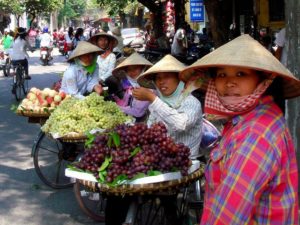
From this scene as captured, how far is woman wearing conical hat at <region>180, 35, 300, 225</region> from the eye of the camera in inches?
72.2

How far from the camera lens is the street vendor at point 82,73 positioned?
19.5 feet

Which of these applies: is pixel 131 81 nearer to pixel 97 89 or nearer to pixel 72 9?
pixel 97 89

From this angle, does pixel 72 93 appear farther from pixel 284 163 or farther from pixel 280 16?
pixel 280 16

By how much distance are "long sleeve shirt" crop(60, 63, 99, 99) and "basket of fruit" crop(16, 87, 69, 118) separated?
0.16 meters

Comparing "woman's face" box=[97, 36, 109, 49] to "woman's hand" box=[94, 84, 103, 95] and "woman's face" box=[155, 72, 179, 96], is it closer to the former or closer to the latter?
"woman's hand" box=[94, 84, 103, 95]

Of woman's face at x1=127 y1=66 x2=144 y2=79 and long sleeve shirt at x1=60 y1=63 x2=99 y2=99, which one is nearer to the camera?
woman's face at x1=127 y1=66 x2=144 y2=79

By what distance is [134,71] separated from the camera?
546cm

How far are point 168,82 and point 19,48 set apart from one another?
970 cm

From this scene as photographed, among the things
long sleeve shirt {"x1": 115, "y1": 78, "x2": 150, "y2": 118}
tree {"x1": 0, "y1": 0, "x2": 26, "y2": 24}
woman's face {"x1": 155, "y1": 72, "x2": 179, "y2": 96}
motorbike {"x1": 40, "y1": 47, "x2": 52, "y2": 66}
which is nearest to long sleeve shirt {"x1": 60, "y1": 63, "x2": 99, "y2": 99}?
long sleeve shirt {"x1": 115, "y1": 78, "x2": 150, "y2": 118}

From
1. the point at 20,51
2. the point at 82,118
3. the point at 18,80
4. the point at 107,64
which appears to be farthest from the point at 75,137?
the point at 20,51

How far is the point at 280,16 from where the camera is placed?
11.9m

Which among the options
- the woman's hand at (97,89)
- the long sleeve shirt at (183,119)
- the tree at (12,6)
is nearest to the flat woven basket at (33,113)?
the woman's hand at (97,89)

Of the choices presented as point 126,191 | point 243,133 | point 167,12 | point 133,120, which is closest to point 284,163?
point 243,133

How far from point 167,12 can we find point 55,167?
2109cm
